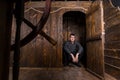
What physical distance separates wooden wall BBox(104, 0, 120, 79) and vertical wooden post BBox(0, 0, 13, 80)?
2584mm

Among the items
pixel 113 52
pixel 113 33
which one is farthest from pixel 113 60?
pixel 113 33

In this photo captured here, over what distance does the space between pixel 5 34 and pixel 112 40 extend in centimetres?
300

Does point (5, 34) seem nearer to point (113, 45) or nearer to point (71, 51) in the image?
point (113, 45)

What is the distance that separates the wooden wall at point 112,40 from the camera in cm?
307

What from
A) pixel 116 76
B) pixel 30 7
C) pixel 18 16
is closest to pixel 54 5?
pixel 30 7

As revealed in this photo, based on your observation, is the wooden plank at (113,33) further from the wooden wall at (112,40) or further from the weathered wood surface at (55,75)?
the weathered wood surface at (55,75)

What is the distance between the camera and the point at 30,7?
192 inches

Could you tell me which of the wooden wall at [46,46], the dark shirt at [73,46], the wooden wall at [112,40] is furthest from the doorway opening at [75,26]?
the wooden wall at [112,40]

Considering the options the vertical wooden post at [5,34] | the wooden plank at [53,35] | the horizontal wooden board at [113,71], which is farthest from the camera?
the wooden plank at [53,35]

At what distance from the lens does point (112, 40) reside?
3.41m

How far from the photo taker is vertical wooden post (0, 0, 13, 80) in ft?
2.14

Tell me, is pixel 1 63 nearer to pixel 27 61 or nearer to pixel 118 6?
pixel 118 6

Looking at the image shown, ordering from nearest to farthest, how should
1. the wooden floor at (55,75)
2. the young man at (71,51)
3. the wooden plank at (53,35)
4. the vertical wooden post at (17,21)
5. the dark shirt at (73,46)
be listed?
the vertical wooden post at (17,21)
the wooden floor at (55,75)
the wooden plank at (53,35)
the young man at (71,51)
the dark shirt at (73,46)

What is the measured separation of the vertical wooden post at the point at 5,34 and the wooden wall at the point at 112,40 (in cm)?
258
